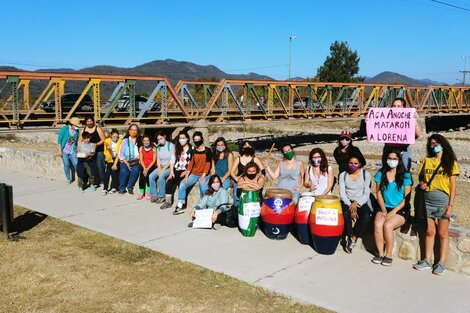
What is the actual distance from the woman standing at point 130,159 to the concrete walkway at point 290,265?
1050 millimetres

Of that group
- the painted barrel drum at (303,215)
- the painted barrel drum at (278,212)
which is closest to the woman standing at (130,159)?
the painted barrel drum at (278,212)

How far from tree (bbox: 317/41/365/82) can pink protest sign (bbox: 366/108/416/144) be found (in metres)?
84.1

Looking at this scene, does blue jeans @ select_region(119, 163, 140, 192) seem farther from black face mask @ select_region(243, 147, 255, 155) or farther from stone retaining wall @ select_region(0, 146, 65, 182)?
stone retaining wall @ select_region(0, 146, 65, 182)

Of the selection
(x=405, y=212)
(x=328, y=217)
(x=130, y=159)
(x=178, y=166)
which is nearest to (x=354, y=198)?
(x=328, y=217)

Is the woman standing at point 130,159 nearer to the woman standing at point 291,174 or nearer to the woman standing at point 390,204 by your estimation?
the woman standing at point 291,174

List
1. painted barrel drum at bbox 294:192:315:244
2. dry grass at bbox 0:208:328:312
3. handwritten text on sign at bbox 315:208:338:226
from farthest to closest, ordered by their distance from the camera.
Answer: painted barrel drum at bbox 294:192:315:244 < handwritten text on sign at bbox 315:208:338:226 < dry grass at bbox 0:208:328:312

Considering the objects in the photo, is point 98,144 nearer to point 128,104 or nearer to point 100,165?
point 100,165

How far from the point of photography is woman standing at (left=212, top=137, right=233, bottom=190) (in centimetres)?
833

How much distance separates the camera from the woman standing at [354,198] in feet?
20.8

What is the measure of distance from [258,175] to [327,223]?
58.9 inches

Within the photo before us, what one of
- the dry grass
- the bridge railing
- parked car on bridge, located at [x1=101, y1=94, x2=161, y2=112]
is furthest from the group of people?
parked car on bridge, located at [x1=101, y1=94, x2=161, y2=112]

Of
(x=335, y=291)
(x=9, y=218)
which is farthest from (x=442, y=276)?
(x=9, y=218)

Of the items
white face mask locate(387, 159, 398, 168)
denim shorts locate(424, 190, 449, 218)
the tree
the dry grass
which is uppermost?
the tree

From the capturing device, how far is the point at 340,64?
8950cm
